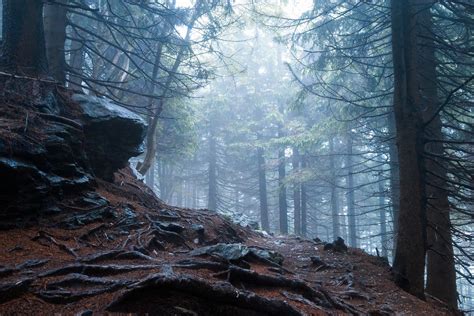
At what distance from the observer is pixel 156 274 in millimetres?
3439

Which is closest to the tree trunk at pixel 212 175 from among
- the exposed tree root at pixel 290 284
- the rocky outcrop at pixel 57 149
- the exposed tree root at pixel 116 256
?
the rocky outcrop at pixel 57 149

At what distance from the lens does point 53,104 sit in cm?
679

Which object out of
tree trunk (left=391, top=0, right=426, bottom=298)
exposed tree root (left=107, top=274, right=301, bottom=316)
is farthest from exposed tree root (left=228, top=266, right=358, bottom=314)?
tree trunk (left=391, top=0, right=426, bottom=298)

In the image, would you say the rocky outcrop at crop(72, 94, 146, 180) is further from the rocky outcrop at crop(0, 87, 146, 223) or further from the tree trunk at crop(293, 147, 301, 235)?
the tree trunk at crop(293, 147, 301, 235)

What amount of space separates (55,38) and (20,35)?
5.67 feet

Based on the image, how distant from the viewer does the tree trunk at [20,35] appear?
21.4ft

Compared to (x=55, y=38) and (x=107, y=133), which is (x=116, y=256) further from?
(x=55, y=38)

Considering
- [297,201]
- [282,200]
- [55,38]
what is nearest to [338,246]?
[55,38]

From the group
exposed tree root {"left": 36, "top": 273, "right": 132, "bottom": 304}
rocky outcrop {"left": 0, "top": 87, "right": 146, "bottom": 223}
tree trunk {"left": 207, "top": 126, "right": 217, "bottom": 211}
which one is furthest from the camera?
tree trunk {"left": 207, "top": 126, "right": 217, "bottom": 211}

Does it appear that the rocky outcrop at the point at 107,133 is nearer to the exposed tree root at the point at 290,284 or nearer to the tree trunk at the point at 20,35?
the tree trunk at the point at 20,35

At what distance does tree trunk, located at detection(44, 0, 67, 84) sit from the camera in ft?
26.5

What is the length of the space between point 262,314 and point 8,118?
17.0 ft

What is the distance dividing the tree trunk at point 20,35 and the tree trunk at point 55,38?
132cm

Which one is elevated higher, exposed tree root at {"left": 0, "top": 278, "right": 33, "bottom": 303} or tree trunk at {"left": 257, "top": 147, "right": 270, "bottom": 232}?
tree trunk at {"left": 257, "top": 147, "right": 270, "bottom": 232}
